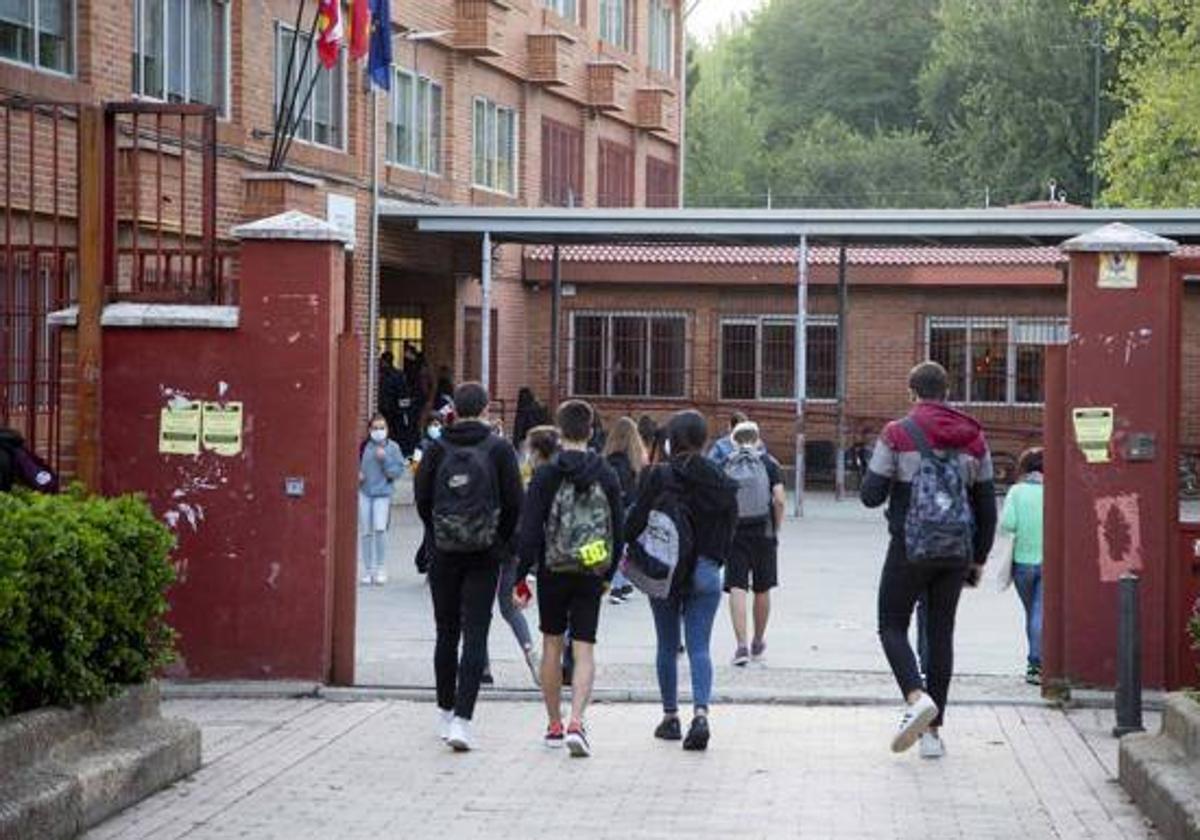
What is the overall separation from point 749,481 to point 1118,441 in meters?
3.07

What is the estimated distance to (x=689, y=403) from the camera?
42500mm

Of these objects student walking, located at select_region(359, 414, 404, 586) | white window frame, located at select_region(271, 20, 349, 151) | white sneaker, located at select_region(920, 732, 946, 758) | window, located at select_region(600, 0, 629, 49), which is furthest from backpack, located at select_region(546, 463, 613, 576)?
window, located at select_region(600, 0, 629, 49)

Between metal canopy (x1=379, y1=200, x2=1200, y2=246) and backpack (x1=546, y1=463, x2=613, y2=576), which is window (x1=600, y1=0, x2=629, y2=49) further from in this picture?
backpack (x1=546, y1=463, x2=613, y2=576)

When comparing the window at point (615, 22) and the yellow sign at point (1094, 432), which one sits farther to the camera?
the window at point (615, 22)

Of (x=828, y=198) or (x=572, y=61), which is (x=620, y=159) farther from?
(x=828, y=198)

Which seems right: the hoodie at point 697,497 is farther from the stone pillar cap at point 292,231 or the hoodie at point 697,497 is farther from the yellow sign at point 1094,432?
the stone pillar cap at point 292,231

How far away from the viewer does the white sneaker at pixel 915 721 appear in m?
11.8

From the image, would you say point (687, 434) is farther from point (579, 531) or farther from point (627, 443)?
point (627, 443)

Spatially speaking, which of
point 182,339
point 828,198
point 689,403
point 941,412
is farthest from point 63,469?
point 828,198

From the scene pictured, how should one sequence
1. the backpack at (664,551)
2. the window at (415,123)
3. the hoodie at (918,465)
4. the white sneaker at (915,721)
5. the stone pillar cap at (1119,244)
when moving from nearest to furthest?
the white sneaker at (915,721) → the hoodie at (918,465) → the backpack at (664,551) → the stone pillar cap at (1119,244) → the window at (415,123)

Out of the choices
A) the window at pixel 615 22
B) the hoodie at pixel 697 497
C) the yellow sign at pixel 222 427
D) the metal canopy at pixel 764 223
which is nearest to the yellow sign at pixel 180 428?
the yellow sign at pixel 222 427

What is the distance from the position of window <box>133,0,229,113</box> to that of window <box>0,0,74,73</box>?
152 centimetres

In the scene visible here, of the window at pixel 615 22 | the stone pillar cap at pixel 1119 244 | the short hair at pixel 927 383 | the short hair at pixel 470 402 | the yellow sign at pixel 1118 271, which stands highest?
the window at pixel 615 22

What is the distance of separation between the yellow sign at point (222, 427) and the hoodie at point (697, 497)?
2919mm
